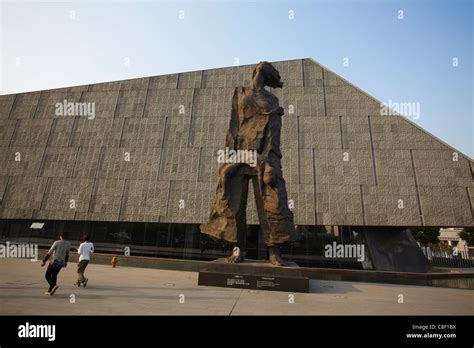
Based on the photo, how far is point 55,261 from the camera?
6.62m

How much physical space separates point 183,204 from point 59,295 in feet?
39.5

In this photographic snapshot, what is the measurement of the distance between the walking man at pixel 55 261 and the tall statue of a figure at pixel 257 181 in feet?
13.4

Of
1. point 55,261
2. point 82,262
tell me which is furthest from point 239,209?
point 55,261

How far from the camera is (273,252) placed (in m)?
9.09

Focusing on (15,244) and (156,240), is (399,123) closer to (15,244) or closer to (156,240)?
(156,240)

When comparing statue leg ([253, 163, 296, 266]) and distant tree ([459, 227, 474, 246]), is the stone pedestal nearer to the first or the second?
statue leg ([253, 163, 296, 266])

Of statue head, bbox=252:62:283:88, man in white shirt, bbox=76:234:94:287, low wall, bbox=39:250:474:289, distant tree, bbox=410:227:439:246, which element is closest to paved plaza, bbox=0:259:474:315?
man in white shirt, bbox=76:234:94:287

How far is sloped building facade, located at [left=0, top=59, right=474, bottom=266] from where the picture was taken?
17.2 meters

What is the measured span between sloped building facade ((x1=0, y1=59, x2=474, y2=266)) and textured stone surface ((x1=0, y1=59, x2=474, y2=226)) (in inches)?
2.7

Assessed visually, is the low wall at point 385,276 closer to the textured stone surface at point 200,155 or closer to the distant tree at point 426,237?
the textured stone surface at point 200,155

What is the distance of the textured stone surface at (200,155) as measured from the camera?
17.2 meters

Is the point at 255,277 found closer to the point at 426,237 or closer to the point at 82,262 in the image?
the point at 82,262

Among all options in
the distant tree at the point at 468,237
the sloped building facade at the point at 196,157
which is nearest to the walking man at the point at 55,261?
the sloped building facade at the point at 196,157

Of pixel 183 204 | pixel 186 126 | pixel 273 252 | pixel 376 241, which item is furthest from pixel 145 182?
pixel 376 241
